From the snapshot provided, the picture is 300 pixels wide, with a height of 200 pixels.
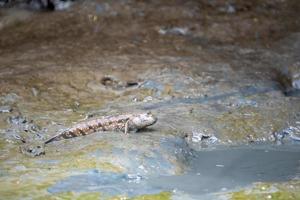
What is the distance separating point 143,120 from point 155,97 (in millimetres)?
2314

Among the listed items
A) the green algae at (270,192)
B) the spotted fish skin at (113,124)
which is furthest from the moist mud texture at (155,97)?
the spotted fish skin at (113,124)

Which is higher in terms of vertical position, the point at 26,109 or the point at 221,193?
the point at 221,193

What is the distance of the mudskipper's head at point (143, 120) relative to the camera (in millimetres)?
8703

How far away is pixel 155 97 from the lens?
10977mm

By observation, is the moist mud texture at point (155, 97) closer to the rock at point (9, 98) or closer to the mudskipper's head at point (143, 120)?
the rock at point (9, 98)

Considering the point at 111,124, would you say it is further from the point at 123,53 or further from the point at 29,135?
the point at 123,53

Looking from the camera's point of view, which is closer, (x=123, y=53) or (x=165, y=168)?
(x=165, y=168)

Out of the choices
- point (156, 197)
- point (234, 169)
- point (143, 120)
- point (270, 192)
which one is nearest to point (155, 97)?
point (143, 120)

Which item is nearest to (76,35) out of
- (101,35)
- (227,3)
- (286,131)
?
(101,35)

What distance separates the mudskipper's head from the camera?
8703 millimetres

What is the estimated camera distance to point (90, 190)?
6.43 m

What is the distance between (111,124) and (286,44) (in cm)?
676

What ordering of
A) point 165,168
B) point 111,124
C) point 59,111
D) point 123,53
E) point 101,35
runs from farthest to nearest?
point 101,35 < point 123,53 < point 59,111 < point 111,124 < point 165,168

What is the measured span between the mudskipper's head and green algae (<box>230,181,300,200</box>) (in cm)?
267
